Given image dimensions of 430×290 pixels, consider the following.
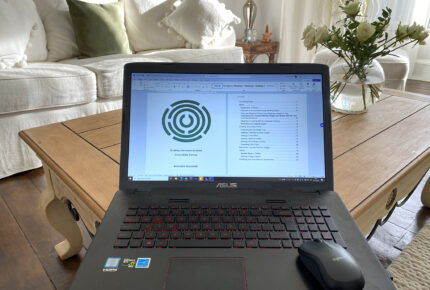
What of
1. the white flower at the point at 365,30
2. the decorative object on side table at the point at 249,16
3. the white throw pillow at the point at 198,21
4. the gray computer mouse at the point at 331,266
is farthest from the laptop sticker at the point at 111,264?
the decorative object on side table at the point at 249,16

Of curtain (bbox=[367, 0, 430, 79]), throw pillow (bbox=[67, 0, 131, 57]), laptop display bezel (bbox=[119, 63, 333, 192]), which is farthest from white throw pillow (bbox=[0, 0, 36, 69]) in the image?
curtain (bbox=[367, 0, 430, 79])

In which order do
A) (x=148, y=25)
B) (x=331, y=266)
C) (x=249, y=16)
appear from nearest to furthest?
(x=331, y=266) → (x=148, y=25) → (x=249, y=16)

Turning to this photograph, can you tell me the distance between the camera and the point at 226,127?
0.61m

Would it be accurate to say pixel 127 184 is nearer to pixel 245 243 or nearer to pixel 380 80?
pixel 245 243

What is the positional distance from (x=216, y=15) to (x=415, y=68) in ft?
7.93

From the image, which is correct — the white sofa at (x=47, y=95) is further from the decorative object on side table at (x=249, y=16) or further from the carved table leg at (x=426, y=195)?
the carved table leg at (x=426, y=195)

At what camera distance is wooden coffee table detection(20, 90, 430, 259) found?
0.68 meters

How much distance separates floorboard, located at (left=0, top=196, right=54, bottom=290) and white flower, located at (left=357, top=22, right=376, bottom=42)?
1243 millimetres

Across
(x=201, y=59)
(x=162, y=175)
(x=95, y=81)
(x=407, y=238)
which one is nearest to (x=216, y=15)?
(x=201, y=59)

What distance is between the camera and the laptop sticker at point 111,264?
1.43ft

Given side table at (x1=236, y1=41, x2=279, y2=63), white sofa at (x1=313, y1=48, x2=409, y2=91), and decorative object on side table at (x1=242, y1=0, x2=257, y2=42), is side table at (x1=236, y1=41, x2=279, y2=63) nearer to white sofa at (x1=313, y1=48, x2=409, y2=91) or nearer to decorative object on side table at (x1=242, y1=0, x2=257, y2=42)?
decorative object on side table at (x1=242, y1=0, x2=257, y2=42)

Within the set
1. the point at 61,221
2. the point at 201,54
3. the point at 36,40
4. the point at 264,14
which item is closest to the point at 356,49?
the point at 61,221

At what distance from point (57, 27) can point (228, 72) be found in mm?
1903

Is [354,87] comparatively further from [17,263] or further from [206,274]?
[17,263]
